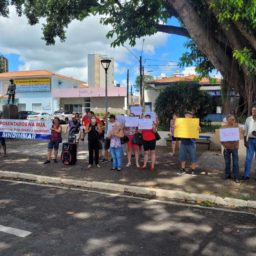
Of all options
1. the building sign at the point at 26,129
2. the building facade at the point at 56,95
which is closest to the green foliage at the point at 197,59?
the building sign at the point at 26,129

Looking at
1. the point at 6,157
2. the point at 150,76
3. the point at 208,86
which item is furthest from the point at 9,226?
the point at 150,76

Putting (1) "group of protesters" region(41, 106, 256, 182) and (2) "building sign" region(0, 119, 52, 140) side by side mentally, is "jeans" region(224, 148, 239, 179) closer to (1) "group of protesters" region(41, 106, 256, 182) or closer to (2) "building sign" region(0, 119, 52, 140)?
(1) "group of protesters" region(41, 106, 256, 182)

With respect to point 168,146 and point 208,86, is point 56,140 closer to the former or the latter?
point 168,146

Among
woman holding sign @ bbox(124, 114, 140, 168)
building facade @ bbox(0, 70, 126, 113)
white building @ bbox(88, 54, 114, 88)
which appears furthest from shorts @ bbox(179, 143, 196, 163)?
white building @ bbox(88, 54, 114, 88)

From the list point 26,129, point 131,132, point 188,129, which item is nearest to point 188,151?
point 188,129

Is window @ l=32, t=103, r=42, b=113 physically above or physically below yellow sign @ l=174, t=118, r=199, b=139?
above

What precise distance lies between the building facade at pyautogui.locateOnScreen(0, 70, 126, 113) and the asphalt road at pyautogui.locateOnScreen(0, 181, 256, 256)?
40.9 metres

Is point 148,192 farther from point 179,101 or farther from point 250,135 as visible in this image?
point 179,101

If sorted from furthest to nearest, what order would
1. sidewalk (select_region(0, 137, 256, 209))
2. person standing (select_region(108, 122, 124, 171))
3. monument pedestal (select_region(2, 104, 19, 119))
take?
monument pedestal (select_region(2, 104, 19, 119)) → person standing (select_region(108, 122, 124, 171)) → sidewalk (select_region(0, 137, 256, 209))

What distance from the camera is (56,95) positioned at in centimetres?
5262

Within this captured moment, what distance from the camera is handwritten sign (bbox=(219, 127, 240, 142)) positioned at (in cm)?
821

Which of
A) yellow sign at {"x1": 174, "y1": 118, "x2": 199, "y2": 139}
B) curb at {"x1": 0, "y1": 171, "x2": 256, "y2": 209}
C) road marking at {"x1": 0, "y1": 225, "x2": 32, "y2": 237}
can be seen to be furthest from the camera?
yellow sign at {"x1": 174, "y1": 118, "x2": 199, "y2": 139}

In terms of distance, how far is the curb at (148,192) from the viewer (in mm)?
6824

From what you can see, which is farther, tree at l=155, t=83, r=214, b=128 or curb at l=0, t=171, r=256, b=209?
tree at l=155, t=83, r=214, b=128
